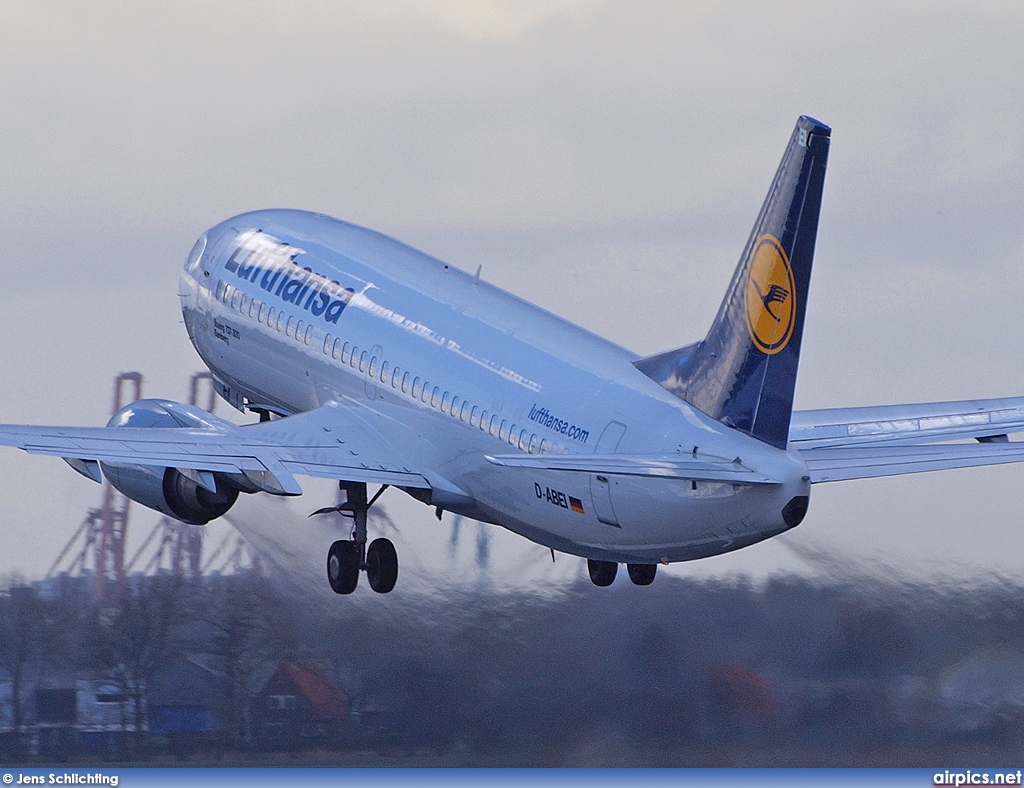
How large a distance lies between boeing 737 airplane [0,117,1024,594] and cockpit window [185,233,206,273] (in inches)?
1.7

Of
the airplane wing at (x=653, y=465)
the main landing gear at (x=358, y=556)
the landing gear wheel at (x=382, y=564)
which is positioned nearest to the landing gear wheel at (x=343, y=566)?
the main landing gear at (x=358, y=556)

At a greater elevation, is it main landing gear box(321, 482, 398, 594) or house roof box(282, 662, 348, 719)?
main landing gear box(321, 482, 398, 594)

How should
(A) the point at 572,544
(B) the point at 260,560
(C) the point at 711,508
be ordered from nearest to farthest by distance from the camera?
(C) the point at 711,508, (A) the point at 572,544, (B) the point at 260,560

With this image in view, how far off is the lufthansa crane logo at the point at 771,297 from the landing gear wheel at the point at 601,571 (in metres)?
10.2

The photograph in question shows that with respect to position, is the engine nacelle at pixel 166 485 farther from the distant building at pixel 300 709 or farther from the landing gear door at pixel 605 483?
the landing gear door at pixel 605 483

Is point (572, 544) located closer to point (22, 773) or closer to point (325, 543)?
point (325, 543)

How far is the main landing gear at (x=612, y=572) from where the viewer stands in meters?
48.2

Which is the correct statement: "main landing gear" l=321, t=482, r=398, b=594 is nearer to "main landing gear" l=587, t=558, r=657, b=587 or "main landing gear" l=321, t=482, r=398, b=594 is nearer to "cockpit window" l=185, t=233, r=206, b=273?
"main landing gear" l=587, t=558, r=657, b=587

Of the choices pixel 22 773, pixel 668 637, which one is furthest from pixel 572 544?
pixel 22 773

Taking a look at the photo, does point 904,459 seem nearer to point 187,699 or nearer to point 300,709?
point 300,709

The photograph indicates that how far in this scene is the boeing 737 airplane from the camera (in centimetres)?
3956

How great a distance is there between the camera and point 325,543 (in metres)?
53.4

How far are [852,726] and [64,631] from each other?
15.4 metres

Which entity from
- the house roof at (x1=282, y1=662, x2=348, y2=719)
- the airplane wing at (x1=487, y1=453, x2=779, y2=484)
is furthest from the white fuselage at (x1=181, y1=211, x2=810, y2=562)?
the house roof at (x1=282, y1=662, x2=348, y2=719)
